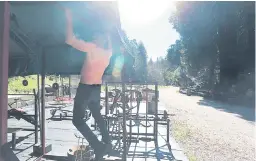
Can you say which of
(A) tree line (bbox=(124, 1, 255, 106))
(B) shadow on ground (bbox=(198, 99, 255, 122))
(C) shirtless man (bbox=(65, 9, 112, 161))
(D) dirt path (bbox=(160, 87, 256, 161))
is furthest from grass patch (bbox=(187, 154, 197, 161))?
(A) tree line (bbox=(124, 1, 255, 106))

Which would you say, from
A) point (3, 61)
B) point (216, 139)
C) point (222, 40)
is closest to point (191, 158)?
point (216, 139)

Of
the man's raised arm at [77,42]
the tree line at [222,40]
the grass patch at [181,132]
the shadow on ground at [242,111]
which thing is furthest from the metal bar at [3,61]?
the tree line at [222,40]

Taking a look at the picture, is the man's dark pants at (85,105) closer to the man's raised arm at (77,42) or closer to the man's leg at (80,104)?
the man's leg at (80,104)

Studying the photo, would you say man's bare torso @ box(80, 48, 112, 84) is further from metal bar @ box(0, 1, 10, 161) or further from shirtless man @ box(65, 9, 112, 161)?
metal bar @ box(0, 1, 10, 161)

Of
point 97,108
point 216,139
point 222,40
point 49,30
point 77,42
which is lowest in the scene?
point 216,139

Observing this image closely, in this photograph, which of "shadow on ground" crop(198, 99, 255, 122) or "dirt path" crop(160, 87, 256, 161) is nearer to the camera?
"dirt path" crop(160, 87, 256, 161)

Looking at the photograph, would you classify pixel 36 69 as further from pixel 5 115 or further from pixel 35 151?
pixel 5 115

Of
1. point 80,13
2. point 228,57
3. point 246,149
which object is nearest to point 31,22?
point 80,13

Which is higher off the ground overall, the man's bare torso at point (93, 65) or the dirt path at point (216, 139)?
the man's bare torso at point (93, 65)

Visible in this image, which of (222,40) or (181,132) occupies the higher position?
(222,40)

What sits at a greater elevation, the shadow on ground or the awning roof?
the awning roof

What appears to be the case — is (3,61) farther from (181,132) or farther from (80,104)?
(181,132)

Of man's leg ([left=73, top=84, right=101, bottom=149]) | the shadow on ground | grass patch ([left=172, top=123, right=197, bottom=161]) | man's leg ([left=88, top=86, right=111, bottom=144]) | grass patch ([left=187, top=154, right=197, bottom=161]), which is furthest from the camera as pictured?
the shadow on ground

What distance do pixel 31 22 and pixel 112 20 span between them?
5.79ft
